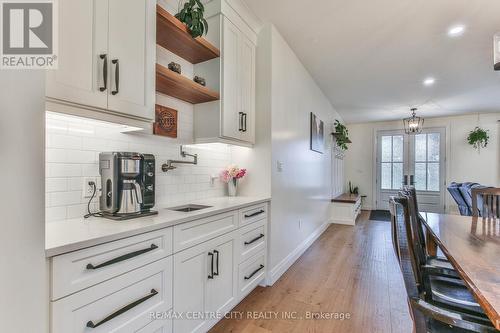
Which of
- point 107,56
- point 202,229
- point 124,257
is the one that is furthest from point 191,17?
point 124,257

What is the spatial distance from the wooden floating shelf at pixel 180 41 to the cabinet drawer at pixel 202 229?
4.46 feet

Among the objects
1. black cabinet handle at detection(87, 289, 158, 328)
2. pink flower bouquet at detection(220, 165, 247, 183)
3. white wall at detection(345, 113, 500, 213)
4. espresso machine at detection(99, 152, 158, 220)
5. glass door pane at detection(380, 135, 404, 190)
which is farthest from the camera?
glass door pane at detection(380, 135, 404, 190)

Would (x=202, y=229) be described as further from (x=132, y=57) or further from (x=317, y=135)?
(x=317, y=135)

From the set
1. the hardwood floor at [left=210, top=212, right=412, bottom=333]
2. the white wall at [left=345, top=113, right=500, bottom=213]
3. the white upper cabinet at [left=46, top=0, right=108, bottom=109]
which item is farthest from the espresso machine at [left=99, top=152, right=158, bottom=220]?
the white wall at [left=345, top=113, right=500, bottom=213]

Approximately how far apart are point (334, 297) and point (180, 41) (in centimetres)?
262

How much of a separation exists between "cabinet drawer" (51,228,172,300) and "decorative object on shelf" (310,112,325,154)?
3.26m

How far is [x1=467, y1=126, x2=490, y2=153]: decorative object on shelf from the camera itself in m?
6.23

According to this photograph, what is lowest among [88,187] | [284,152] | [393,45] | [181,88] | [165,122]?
[88,187]

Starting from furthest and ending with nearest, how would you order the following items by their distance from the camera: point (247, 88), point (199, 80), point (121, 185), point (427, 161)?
point (427, 161) → point (247, 88) → point (199, 80) → point (121, 185)

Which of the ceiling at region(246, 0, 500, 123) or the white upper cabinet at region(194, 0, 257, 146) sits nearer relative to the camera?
the white upper cabinet at region(194, 0, 257, 146)

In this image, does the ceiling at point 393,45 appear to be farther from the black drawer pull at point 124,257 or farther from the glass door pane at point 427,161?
the black drawer pull at point 124,257

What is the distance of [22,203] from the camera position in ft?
2.59

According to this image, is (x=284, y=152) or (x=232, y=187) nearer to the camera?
(x=232, y=187)

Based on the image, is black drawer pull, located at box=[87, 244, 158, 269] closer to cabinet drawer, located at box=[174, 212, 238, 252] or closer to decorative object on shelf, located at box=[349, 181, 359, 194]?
cabinet drawer, located at box=[174, 212, 238, 252]
